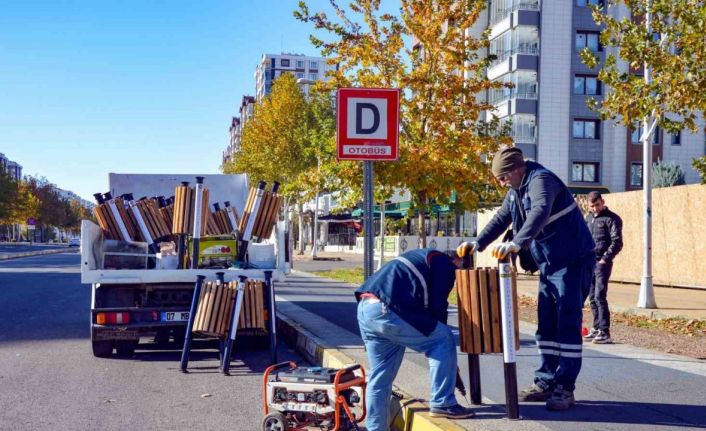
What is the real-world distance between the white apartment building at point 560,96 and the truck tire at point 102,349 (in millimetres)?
36314

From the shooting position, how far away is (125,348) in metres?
9.32

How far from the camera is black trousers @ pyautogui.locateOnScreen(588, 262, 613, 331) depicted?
9117mm

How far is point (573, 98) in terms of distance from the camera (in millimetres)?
44000

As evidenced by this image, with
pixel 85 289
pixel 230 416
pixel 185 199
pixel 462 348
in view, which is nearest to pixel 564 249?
pixel 462 348

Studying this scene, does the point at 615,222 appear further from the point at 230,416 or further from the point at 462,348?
the point at 230,416

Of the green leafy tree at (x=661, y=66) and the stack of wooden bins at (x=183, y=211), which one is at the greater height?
the green leafy tree at (x=661, y=66)

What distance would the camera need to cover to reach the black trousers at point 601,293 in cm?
912

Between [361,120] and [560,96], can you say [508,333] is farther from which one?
→ [560,96]

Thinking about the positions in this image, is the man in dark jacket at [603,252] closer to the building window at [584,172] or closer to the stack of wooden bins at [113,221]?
the stack of wooden bins at [113,221]

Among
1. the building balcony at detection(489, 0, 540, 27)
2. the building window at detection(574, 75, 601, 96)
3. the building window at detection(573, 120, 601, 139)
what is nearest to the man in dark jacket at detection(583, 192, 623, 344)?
the building balcony at detection(489, 0, 540, 27)

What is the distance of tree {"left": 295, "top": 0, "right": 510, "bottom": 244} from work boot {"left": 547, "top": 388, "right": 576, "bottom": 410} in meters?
11.7

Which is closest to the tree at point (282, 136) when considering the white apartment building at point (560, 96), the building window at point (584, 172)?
the white apartment building at point (560, 96)

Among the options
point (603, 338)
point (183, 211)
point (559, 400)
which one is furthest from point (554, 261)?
point (183, 211)

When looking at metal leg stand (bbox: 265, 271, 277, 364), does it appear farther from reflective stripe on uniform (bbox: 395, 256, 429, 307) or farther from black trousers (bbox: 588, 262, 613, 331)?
black trousers (bbox: 588, 262, 613, 331)
